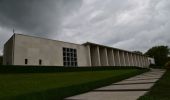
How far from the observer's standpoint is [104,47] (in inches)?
1491

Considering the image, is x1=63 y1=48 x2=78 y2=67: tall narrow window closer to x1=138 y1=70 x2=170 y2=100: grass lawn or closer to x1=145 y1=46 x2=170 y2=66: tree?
x1=138 y1=70 x2=170 y2=100: grass lawn

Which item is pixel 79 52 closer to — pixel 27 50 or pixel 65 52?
pixel 65 52

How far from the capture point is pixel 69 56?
28.4 metres

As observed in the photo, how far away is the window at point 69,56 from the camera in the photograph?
90.6ft

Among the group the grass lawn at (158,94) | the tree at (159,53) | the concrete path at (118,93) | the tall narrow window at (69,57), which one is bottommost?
the concrete path at (118,93)

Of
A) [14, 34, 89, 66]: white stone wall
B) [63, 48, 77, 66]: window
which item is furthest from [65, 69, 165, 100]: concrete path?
[63, 48, 77, 66]: window

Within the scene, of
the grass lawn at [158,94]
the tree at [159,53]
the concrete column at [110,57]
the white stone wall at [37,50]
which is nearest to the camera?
the grass lawn at [158,94]

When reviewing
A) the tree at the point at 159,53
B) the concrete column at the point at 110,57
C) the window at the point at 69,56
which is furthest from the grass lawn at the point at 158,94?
the tree at the point at 159,53

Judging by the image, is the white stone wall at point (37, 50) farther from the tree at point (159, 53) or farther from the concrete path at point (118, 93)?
the tree at point (159, 53)

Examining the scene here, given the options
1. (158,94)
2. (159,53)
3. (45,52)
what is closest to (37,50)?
(45,52)

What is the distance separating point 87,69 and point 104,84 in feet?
45.1

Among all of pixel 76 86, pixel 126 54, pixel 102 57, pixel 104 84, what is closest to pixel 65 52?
pixel 102 57

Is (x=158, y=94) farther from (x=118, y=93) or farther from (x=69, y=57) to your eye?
(x=69, y=57)

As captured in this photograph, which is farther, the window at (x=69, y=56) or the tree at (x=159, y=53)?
the tree at (x=159, y=53)
